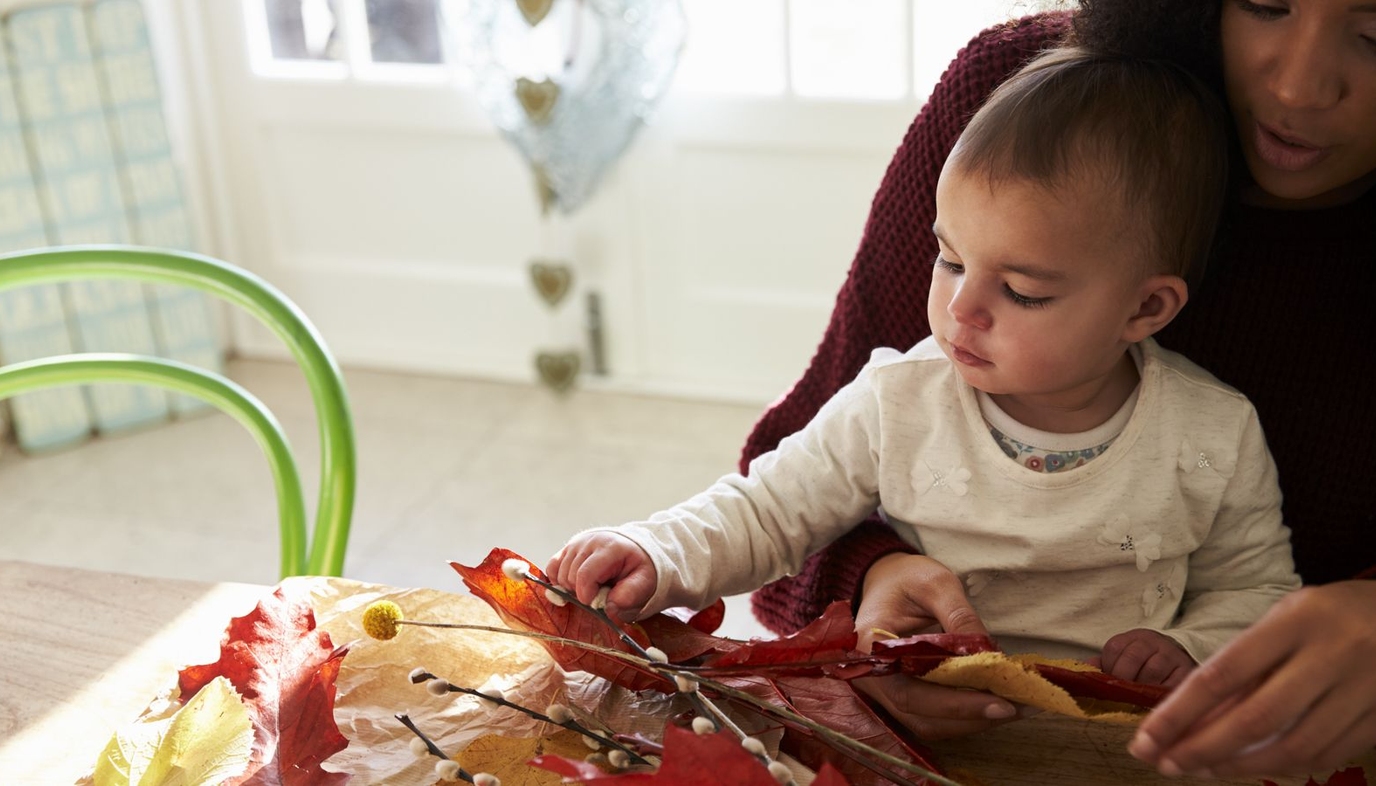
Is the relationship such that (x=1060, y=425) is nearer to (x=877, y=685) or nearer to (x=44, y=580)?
(x=877, y=685)

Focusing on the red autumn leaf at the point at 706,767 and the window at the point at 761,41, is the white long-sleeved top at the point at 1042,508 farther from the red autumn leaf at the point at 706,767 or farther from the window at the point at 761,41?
the window at the point at 761,41

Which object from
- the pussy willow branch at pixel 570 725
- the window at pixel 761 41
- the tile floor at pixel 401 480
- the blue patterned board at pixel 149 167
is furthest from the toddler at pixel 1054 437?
the blue patterned board at pixel 149 167

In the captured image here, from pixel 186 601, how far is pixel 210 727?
0.23 meters

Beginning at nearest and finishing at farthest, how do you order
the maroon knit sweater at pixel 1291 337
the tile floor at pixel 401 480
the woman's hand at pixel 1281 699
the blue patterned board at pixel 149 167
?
the woman's hand at pixel 1281 699 < the maroon knit sweater at pixel 1291 337 < the tile floor at pixel 401 480 < the blue patterned board at pixel 149 167

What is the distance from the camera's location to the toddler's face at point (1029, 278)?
93 centimetres

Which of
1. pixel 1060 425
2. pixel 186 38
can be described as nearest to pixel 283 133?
pixel 186 38

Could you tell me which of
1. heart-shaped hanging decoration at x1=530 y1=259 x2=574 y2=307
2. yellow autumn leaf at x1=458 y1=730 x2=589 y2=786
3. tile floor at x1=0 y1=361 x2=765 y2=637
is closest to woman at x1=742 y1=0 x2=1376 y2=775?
yellow autumn leaf at x1=458 y1=730 x2=589 y2=786

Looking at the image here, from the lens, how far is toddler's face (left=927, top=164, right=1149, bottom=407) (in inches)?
36.7

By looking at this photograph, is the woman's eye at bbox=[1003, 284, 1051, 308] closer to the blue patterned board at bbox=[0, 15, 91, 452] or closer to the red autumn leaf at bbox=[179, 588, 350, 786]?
the red autumn leaf at bbox=[179, 588, 350, 786]

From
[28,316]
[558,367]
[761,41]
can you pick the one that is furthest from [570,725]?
[28,316]

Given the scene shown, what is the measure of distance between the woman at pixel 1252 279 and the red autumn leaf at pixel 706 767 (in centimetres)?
16

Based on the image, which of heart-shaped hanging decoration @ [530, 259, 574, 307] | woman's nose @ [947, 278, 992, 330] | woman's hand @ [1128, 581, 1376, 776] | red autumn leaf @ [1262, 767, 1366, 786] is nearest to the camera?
woman's hand @ [1128, 581, 1376, 776]

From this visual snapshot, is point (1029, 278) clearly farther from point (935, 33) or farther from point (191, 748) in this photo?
point (935, 33)

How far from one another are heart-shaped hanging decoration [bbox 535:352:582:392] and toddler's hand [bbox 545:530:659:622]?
7.30 feet
